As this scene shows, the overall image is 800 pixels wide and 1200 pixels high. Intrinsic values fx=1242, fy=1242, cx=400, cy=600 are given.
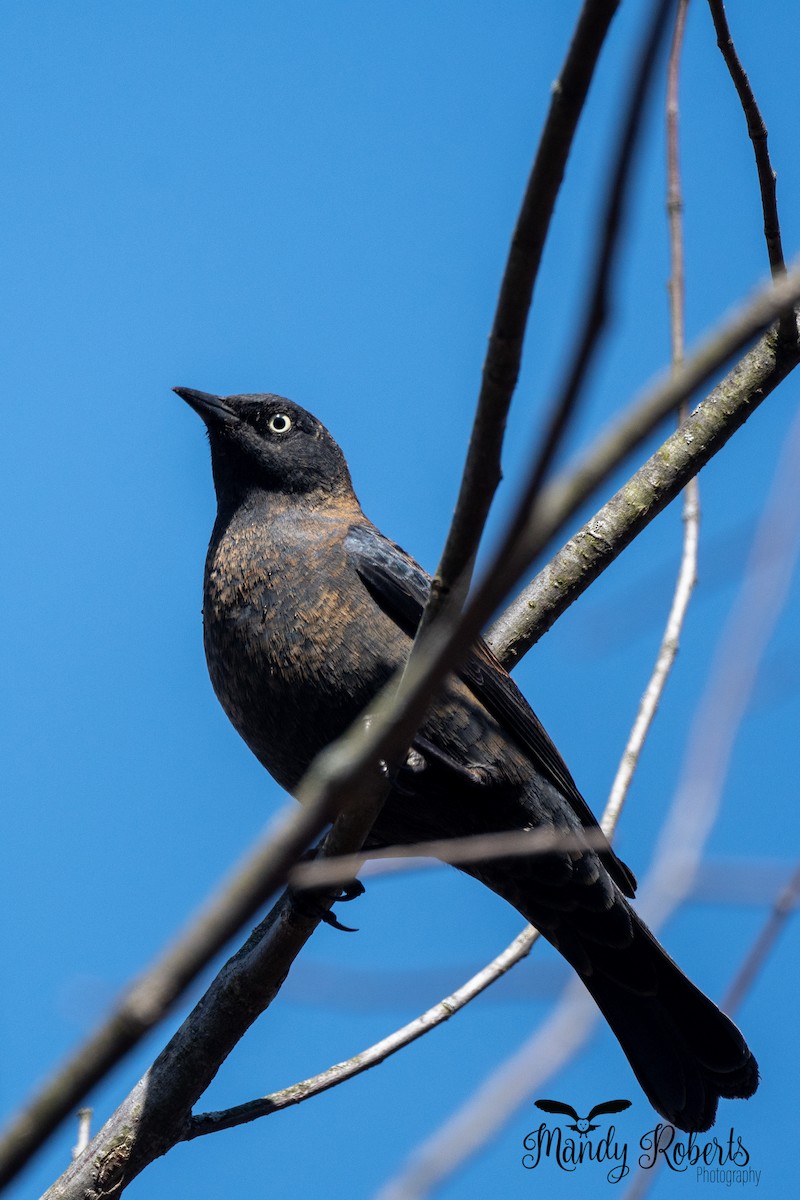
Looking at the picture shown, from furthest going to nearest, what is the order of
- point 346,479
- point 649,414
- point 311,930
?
point 346,479 → point 311,930 → point 649,414

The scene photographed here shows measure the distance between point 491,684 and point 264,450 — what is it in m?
1.79

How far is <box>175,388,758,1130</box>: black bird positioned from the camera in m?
4.73

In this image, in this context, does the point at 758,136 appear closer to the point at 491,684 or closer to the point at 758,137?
the point at 758,137

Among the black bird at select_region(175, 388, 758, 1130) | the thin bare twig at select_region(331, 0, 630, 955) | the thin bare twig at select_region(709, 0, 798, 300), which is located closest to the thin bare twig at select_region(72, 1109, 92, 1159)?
the black bird at select_region(175, 388, 758, 1130)

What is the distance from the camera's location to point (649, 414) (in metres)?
1.47

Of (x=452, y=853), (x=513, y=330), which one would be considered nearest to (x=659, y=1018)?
(x=452, y=853)

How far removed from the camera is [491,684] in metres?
4.84

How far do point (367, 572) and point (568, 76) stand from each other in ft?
10.7

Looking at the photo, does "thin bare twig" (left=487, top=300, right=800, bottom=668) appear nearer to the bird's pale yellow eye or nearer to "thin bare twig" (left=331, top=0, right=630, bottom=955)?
the bird's pale yellow eye

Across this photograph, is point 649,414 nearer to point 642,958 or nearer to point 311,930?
point 311,930

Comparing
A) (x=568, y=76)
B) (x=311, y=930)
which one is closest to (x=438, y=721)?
(x=311, y=930)

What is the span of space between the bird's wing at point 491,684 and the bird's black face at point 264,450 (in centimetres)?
82

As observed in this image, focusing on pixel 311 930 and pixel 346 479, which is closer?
pixel 311 930

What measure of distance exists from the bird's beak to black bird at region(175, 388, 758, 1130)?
848 millimetres
